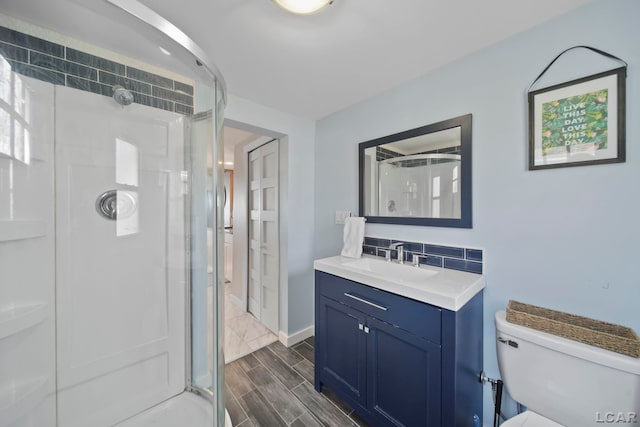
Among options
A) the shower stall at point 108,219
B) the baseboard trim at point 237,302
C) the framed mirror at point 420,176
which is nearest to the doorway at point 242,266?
the baseboard trim at point 237,302

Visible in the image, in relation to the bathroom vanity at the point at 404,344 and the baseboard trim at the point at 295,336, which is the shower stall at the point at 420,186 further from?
the baseboard trim at the point at 295,336

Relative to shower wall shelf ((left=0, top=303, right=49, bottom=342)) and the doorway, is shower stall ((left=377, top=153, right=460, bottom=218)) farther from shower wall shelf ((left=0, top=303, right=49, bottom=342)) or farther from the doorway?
shower wall shelf ((left=0, top=303, right=49, bottom=342))

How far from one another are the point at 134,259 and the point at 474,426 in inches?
79.6

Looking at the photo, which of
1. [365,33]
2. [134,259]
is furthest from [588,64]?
[134,259]

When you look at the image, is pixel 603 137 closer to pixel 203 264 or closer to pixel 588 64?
pixel 588 64

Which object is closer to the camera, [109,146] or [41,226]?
[41,226]

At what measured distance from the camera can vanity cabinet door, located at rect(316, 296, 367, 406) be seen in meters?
1.34

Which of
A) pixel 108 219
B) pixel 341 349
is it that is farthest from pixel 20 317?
pixel 341 349

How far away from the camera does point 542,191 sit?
44.4 inches

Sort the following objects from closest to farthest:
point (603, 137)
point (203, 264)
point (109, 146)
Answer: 1. point (603, 137)
2. point (109, 146)
3. point (203, 264)

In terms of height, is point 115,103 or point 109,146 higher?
point 115,103

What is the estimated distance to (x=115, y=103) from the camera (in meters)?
1.17
